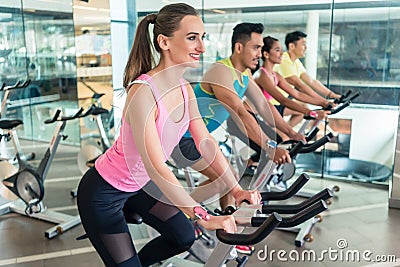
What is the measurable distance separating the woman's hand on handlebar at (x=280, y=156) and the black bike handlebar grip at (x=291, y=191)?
62 cm

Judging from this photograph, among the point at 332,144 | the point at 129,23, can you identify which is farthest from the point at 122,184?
the point at 332,144

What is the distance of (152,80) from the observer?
5.35 ft

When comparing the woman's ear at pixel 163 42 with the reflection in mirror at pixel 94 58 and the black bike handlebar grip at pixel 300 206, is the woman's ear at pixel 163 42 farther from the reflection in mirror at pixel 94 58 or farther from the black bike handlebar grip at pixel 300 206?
the reflection in mirror at pixel 94 58

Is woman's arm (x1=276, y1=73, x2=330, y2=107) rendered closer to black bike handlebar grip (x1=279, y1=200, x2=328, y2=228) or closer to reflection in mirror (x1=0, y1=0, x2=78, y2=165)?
black bike handlebar grip (x1=279, y1=200, x2=328, y2=228)

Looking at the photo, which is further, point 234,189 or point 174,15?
point 234,189

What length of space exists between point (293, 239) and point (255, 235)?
7.18ft

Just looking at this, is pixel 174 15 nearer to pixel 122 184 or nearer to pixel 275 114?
pixel 122 184

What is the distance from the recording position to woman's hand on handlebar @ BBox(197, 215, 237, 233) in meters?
1.33

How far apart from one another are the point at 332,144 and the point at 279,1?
1.88m

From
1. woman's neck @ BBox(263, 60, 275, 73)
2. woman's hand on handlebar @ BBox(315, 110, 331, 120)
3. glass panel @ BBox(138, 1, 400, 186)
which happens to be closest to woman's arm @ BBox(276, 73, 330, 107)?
woman's neck @ BBox(263, 60, 275, 73)

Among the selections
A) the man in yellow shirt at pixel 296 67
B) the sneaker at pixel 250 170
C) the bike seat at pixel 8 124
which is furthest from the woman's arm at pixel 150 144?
the man in yellow shirt at pixel 296 67

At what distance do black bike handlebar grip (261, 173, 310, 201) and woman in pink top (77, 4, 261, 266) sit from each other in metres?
0.06

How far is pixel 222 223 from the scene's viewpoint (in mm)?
1336

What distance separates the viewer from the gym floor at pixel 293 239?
296 centimetres
